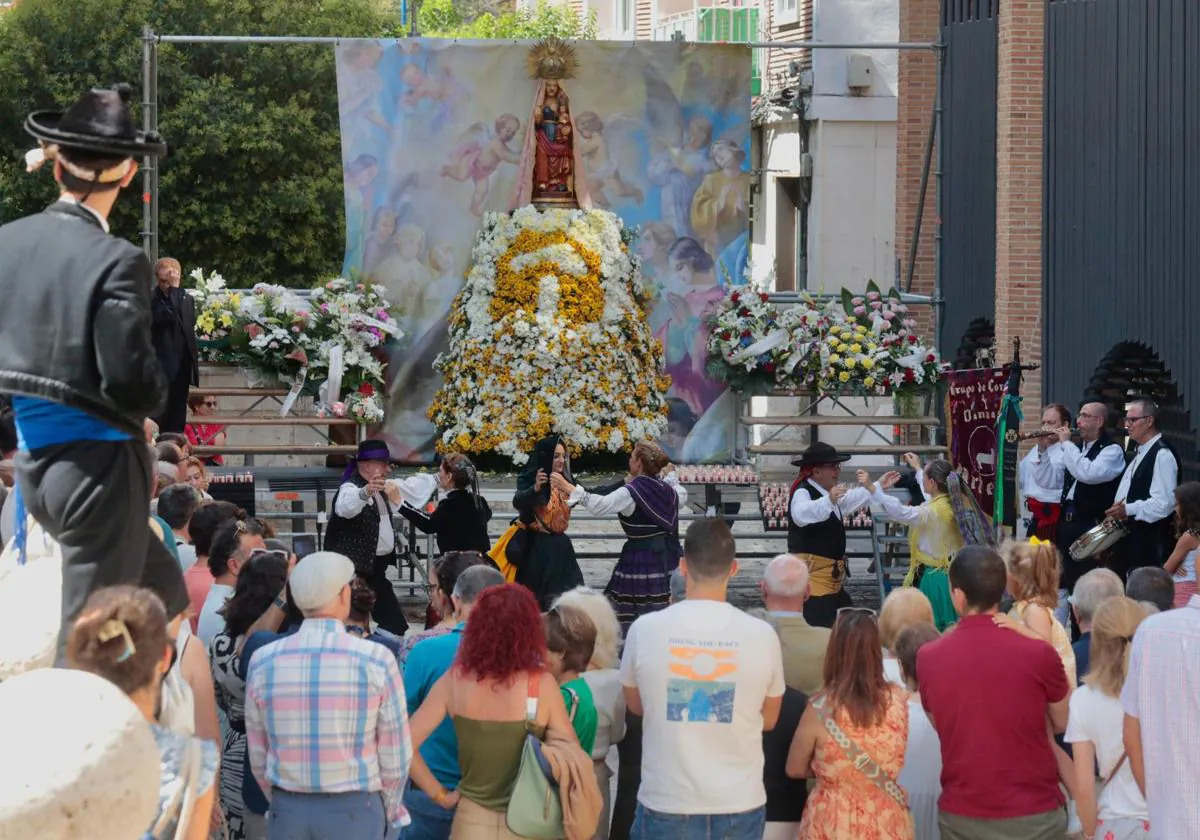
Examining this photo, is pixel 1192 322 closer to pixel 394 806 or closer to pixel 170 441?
pixel 170 441

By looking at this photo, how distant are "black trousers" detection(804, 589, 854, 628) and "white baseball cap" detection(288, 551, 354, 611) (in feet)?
18.8

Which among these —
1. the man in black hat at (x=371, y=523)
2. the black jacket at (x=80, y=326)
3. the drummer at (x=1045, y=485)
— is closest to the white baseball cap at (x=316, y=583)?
the black jacket at (x=80, y=326)

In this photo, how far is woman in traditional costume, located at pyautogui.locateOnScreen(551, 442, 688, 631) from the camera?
10.7 meters

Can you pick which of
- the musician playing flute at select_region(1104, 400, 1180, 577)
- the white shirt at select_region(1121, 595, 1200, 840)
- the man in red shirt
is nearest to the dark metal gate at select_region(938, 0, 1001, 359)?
the musician playing flute at select_region(1104, 400, 1180, 577)

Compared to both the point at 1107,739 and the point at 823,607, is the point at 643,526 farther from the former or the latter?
the point at 1107,739

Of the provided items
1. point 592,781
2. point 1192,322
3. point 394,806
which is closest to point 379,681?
point 394,806

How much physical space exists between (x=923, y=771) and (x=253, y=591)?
7.91 ft

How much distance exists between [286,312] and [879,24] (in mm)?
15744

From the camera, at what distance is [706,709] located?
230 inches

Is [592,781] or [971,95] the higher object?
[971,95]

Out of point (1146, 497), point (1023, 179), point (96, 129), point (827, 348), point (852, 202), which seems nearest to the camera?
point (96, 129)

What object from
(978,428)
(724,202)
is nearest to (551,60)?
(724,202)

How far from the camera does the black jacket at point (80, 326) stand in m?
4.23

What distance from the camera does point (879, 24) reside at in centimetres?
2838
